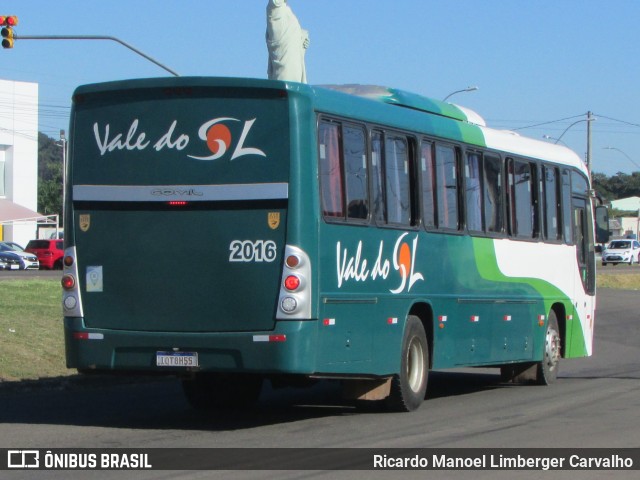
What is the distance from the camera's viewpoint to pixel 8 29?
26531 mm

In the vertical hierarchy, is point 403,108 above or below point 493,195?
above

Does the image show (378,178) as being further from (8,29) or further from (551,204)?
(8,29)

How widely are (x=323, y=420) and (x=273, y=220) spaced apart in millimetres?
2536

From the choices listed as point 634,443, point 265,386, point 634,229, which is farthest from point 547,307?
point 634,229

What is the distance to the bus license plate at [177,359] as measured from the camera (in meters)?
11.6

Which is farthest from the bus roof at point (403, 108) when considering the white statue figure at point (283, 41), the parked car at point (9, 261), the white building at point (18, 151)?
the white building at point (18, 151)

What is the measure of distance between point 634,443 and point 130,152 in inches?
218

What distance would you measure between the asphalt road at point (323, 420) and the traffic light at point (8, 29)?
1169 cm

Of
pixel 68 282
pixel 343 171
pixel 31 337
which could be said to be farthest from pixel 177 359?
pixel 31 337

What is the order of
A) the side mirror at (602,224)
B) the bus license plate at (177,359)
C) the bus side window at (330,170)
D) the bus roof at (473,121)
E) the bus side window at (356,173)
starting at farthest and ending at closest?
the side mirror at (602,224)
the bus roof at (473,121)
the bus side window at (356,173)
the bus side window at (330,170)
the bus license plate at (177,359)

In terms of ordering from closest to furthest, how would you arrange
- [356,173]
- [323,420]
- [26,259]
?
[356,173] < [323,420] < [26,259]

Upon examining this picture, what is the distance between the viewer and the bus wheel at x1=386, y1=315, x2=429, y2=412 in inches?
524

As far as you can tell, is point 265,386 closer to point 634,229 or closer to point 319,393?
point 319,393

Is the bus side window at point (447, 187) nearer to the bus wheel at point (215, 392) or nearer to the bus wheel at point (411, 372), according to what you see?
the bus wheel at point (411, 372)
